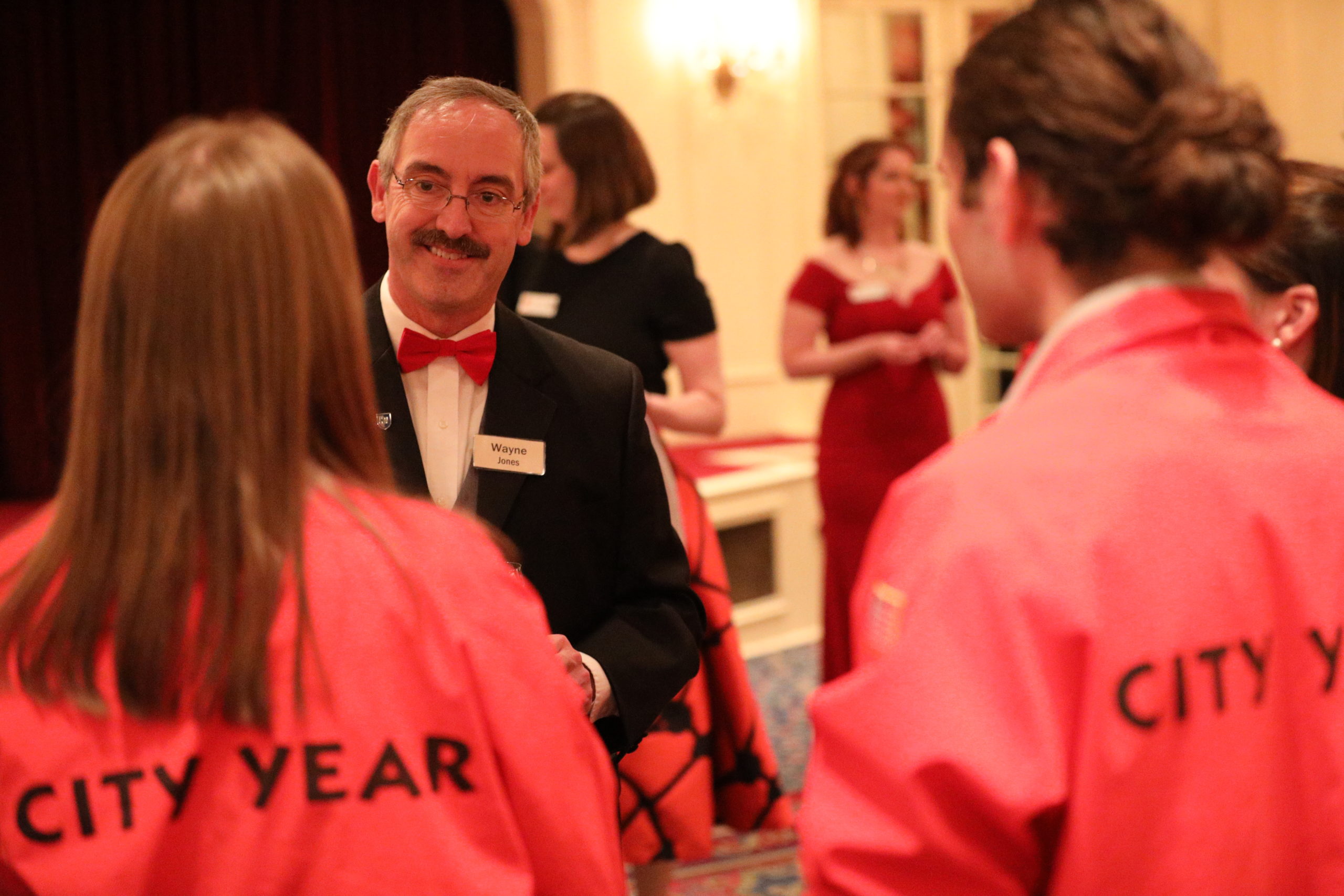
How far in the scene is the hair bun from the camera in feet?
2.93

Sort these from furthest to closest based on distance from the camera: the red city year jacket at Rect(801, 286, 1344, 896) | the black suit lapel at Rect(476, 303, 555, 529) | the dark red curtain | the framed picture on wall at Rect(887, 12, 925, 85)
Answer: the framed picture on wall at Rect(887, 12, 925, 85)
the dark red curtain
the black suit lapel at Rect(476, 303, 555, 529)
the red city year jacket at Rect(801, 286, 1344, 896)

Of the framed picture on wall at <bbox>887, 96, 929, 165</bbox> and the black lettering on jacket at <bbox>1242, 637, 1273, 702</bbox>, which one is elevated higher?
the framed picture on wall at <bbox>887, 96, 929, 165</bbox>

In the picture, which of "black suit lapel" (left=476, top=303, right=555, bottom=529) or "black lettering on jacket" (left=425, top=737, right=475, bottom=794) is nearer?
"black lettering on jacket" (left=425, top=737, right=475, bottom=794)

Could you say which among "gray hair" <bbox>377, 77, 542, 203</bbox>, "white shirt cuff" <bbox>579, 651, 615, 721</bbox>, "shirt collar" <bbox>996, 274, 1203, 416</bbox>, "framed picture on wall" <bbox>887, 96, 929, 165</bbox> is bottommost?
"white shirt cuff" <bbox>579, 651, 615, 721</bbox>

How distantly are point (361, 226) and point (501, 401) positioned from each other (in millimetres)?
5232

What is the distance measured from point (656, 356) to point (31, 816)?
1.94 metres

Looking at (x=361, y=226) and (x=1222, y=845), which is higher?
(x=361, y=226)

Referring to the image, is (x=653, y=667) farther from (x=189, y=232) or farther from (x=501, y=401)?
(x=189, y=232)

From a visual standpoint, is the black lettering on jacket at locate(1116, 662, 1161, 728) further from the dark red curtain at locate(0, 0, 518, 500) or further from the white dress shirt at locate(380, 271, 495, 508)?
the dark red curtain at locate(0, 0, 518, 500)

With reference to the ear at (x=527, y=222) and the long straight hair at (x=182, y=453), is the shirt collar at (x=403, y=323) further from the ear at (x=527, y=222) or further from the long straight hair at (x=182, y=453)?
the long straight hair at (x=182, y=453)

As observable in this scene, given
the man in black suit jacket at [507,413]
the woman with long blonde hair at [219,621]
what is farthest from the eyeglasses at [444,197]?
the woman with long blonde hair at [219,621]

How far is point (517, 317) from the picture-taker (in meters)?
1.70

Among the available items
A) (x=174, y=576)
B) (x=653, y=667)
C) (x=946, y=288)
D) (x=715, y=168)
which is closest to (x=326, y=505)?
(x=174, y=576)

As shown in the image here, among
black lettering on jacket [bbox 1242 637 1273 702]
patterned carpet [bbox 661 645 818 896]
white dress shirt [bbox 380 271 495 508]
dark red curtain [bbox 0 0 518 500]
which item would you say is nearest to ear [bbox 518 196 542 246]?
white dress shirt [bbox 380 271 495 508]
